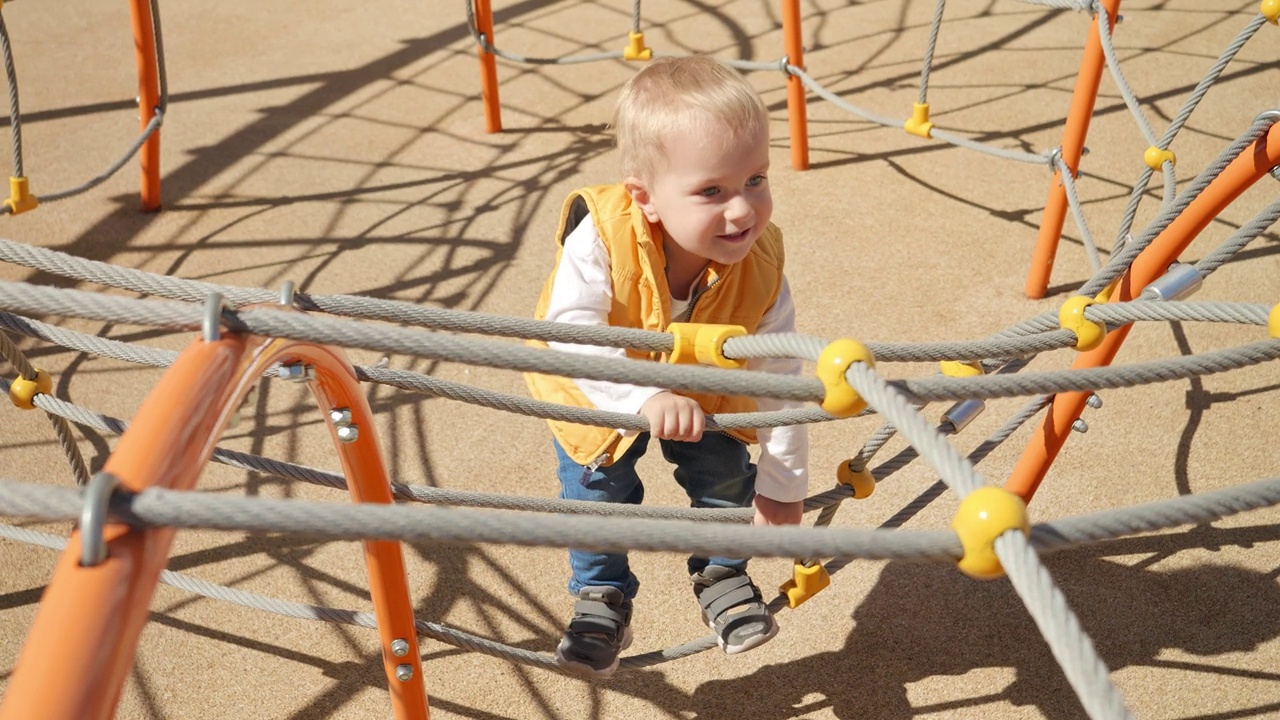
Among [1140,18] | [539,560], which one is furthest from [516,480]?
[1140,18]

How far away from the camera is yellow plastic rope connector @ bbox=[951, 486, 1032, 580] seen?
2.23 ft

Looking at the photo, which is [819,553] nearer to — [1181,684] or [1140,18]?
[1181,684]

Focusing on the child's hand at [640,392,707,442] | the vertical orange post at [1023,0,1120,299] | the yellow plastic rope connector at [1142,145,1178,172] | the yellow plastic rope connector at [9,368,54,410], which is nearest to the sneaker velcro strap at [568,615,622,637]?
the child's hand at [640,392,707,442]

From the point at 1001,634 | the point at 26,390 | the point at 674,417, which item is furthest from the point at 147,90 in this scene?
the point at 1001,634

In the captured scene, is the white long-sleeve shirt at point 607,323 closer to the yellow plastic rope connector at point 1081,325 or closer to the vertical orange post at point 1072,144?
the yellow plastic rope connector at point 1081,325

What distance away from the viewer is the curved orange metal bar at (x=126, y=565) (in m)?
0.53

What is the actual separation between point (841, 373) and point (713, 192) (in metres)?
0.52

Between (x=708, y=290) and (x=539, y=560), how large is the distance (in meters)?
0.63

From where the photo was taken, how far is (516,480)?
2018 mm

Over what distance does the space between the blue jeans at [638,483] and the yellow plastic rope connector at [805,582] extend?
0.08 m

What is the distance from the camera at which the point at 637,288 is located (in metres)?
1.43

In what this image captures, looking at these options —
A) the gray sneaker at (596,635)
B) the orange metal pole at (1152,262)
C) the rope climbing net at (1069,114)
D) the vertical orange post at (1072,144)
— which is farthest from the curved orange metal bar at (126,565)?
the vertical orange post at (1072,144)

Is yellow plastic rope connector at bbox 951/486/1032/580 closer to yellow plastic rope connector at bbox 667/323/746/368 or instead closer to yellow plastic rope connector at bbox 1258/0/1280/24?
yellow plastic rope connector at bbox 667/323/746/368

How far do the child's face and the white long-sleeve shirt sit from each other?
11 centimetres
